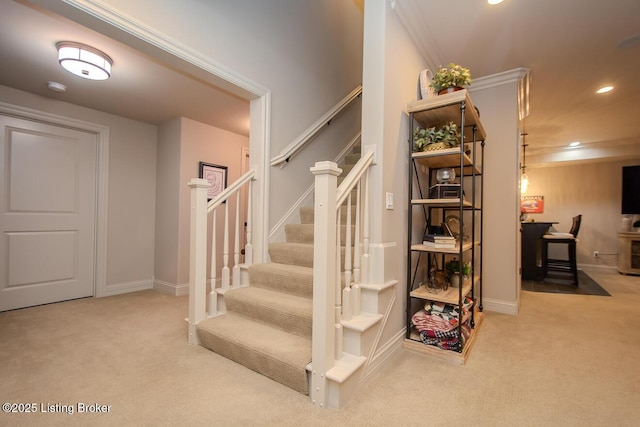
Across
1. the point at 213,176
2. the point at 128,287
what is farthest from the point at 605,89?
the point at 128,287

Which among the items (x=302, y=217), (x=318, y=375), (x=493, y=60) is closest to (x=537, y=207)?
(x=493, y=60)

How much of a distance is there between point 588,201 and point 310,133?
6.35 m

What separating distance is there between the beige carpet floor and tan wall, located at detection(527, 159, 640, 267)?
4.26 m

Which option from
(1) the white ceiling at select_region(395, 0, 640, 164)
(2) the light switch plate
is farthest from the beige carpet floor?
(1) the white ceiling at select_region(395, 0, 640, 164)

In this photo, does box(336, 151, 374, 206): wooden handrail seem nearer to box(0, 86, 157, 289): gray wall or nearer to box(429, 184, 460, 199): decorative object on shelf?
Answer: box(429, 184, 460, 199): decorative object on shelf

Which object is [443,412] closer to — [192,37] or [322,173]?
[322,173]

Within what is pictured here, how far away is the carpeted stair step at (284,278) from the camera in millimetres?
2057

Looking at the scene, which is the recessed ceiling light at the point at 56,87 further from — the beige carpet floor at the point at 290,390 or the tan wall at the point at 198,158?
the beige carpet floor at the point at 290,390

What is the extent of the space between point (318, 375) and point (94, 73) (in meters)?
2.69

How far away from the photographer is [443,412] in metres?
1.41

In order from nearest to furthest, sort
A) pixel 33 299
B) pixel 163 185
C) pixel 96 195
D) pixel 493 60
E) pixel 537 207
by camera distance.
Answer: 1. pixel 493 60
2. pixel 33 299
3. pixel 96 195
4. pixel 163 185
5. pixel 537 207

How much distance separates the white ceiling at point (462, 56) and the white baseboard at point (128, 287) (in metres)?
2.06

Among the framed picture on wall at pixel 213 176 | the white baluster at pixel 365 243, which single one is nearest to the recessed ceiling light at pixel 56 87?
the framed picture on wall at pixel 213 176

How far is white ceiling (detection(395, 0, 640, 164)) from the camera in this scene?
6.61ft
